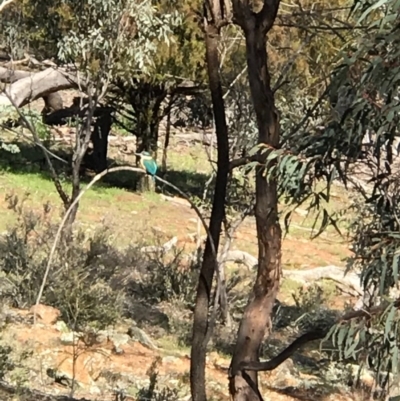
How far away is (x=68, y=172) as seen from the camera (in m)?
17.6

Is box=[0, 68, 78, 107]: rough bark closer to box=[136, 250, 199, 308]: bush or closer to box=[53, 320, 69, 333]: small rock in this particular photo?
box=[136, 250, 199, 308]: bush

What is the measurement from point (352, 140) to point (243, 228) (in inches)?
489

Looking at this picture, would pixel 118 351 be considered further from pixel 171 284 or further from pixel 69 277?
pixel 171 284

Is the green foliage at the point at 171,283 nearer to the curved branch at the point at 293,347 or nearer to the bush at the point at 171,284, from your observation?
the bush at the point at 171,284

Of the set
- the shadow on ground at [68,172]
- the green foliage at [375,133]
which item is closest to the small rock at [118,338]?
the green foliage at [375,133]

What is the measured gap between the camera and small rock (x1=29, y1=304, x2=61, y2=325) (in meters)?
7.96

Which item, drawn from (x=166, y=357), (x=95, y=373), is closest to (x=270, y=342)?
(x=166, y=357)

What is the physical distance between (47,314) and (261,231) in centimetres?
411

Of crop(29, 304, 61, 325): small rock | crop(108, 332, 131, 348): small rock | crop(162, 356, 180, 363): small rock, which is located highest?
crop(29, 304, 61, 325): small rock

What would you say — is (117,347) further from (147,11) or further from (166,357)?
(147,11)

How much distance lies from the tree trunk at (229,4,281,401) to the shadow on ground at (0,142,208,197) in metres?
12.7

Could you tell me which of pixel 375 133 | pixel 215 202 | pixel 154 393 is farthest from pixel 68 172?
pixel 375 133

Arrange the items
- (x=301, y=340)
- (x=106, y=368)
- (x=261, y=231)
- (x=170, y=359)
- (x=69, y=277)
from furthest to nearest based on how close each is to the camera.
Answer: (x=69, y=277) → (x=170, y=359) → (x=106, y=368) → (x=261, y=231) → (x=301, y=340)

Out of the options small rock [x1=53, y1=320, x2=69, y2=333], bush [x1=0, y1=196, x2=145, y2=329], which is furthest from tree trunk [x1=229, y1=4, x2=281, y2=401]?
small rock [x1=53, y1=320, x2=69, y2=333]
